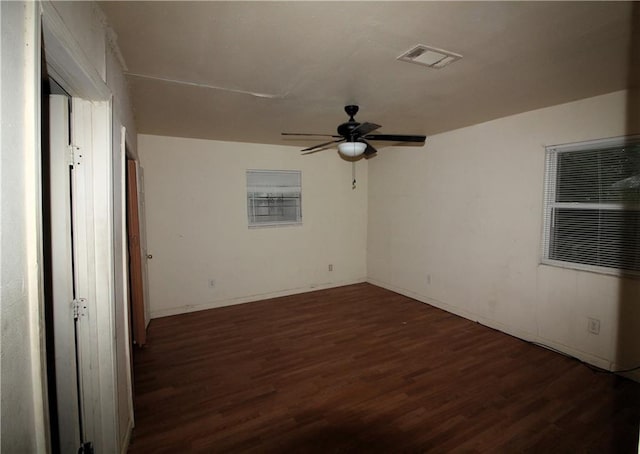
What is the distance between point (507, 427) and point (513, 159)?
2.64 metres

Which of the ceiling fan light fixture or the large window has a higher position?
the ceiling fan light fixture

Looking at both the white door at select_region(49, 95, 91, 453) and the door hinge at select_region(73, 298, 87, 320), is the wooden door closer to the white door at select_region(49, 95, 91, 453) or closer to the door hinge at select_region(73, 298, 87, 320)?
the white door at select_region(49, 95, 91, 453)

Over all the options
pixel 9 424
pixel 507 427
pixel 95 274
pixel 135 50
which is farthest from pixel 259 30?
pixel 507 427

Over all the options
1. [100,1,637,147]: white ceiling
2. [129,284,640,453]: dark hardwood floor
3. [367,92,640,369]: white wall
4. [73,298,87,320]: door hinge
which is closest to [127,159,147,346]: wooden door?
[129,284,640,453]: dark hardwood floor

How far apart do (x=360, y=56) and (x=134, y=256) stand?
8.90 ft

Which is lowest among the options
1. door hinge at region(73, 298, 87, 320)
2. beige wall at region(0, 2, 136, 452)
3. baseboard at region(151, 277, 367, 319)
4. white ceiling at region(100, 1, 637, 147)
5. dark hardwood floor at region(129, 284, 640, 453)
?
dark hardwood floor at region(129, 284, 640, 453)

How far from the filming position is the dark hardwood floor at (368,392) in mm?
1971

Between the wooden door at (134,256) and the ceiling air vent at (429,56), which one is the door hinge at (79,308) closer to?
the wooden door at (134,256)

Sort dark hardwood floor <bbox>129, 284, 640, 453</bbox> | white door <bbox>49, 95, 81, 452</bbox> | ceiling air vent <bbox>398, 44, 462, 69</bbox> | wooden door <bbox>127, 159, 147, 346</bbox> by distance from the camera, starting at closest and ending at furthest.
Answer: white door <bbox>49, 95, 81, 452</bbox>, ceiling air vent <bbox>398, 44, 462, 69</bbox>, dark hardwood floor <bbox>129, 284, 640, 453</bbox>, wooden door <bbox>127, 159, 147, 346</bbox>

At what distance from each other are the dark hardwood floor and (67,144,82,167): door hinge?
5.78 ft

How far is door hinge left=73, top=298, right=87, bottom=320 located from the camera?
1.54 m

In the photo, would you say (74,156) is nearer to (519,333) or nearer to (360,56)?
(360,56)

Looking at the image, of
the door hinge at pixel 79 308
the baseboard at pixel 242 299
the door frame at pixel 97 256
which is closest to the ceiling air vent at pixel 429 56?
the door frame at pixel 97 256

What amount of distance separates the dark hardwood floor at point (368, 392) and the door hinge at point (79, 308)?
1.02 m
